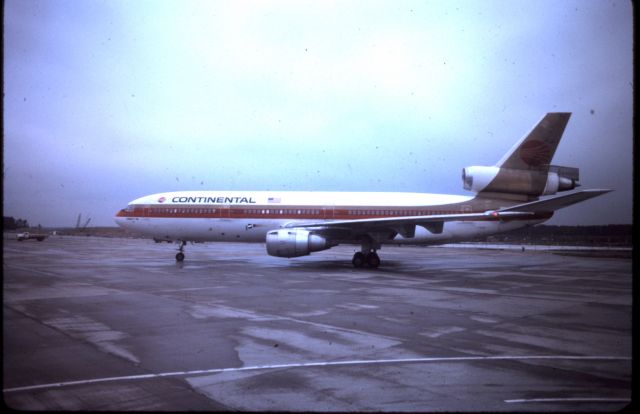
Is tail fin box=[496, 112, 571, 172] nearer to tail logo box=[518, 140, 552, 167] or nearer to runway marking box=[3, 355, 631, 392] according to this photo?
tail logo box=[518, 140, 552, 167]

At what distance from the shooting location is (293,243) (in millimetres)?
19250

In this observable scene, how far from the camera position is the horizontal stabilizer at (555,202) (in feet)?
56.2

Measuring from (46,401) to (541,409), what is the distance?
4939mm

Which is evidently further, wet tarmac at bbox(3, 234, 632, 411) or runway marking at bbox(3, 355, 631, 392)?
runway marking at bbox(3, 355, 631, 392)

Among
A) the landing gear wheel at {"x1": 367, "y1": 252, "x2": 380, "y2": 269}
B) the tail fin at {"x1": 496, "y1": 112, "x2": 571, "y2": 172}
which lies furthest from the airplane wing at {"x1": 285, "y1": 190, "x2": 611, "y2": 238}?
the tail fin at {"x1": 496, "y1": 112, "x2": 571, "y2": 172}

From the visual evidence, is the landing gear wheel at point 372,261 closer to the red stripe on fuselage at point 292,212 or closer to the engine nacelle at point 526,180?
the red stripe on fuselage at point 292,212

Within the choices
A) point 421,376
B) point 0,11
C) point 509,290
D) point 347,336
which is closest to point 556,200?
point 509,290

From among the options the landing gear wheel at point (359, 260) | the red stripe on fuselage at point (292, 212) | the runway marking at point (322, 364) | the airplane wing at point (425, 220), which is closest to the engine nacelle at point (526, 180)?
the airplane wing at point (425, 220)

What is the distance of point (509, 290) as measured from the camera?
13516 millimetres

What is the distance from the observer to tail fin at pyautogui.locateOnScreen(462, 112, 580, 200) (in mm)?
20172

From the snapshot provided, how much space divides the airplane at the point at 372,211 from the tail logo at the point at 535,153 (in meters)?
0.04

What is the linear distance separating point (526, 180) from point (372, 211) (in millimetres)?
7417

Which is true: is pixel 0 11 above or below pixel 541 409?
above

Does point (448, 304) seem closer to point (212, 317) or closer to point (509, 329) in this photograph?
point (509, 329)
